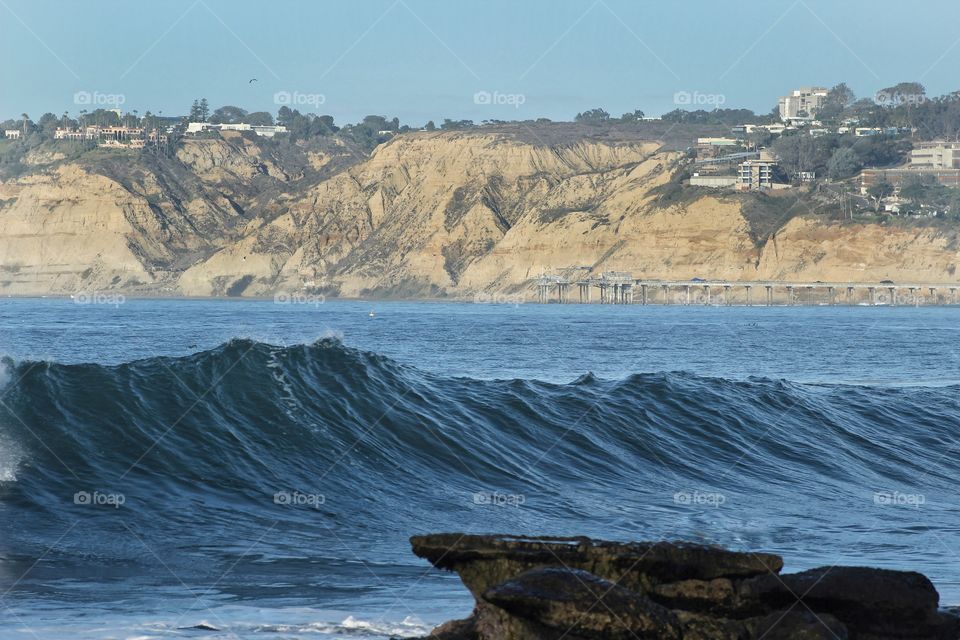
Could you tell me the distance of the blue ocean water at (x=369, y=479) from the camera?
11.5 metres

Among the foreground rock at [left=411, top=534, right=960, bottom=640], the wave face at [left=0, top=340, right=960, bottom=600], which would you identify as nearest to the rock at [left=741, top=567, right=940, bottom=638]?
the foreground rock at [left=411, top=534, right=960, bottom=640]

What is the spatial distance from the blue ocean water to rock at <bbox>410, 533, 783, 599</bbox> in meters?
1.65

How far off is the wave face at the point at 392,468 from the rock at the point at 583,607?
13.8 feet

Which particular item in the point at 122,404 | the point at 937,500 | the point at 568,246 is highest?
the point at 568,246

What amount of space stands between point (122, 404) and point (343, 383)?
4.68 metres

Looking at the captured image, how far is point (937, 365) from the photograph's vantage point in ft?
162

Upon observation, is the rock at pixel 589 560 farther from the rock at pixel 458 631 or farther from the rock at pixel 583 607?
the rock at pixel 583 607

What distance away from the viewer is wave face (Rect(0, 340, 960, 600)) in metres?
13.8

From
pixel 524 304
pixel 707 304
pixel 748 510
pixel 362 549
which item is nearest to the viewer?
pixel 362 549

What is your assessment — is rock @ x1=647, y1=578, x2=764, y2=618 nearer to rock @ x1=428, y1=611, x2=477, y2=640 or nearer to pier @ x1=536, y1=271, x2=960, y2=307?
rock @ x1=428, y1=611, x2=477, y2=640

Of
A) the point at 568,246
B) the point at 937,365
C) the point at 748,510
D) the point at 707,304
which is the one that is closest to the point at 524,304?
the point at 568,246

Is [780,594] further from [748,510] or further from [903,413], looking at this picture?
[903,413]

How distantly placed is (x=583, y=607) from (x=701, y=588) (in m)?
1.13

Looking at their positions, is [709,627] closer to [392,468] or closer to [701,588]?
[701,588]
